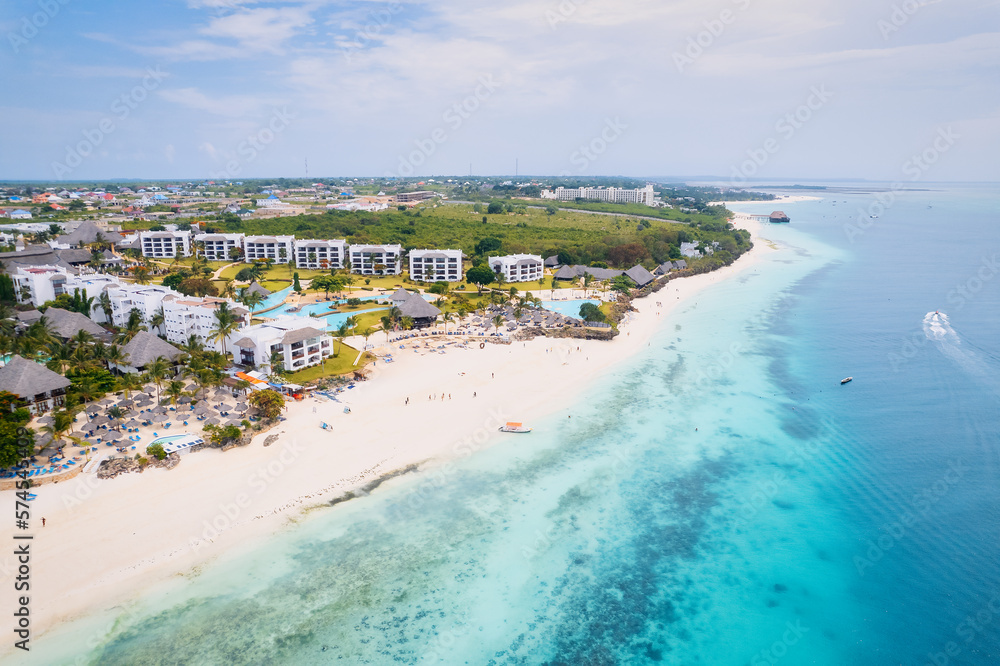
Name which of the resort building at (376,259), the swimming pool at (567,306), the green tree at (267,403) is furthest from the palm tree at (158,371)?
the resort building at (376,259)

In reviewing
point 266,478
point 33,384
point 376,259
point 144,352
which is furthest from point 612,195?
point 33,384

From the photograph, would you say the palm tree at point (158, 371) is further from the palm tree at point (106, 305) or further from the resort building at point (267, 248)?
the resort building at point (267, 248)

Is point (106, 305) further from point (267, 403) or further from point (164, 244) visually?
point (164, 244)

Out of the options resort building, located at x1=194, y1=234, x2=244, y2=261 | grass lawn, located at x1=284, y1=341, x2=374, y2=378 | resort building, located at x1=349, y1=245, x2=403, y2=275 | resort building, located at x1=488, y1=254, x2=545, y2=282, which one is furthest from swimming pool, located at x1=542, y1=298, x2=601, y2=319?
resort building, located at x1=194, y1=234, x2=244, y2=261

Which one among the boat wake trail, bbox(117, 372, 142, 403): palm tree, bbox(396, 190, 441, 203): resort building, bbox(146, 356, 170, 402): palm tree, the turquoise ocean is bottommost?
the turquoise ocean

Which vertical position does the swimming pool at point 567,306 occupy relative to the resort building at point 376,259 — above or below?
below

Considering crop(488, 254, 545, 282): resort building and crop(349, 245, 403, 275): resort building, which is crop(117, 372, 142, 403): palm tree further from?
crop(488, 254, 545, 282): resort building
